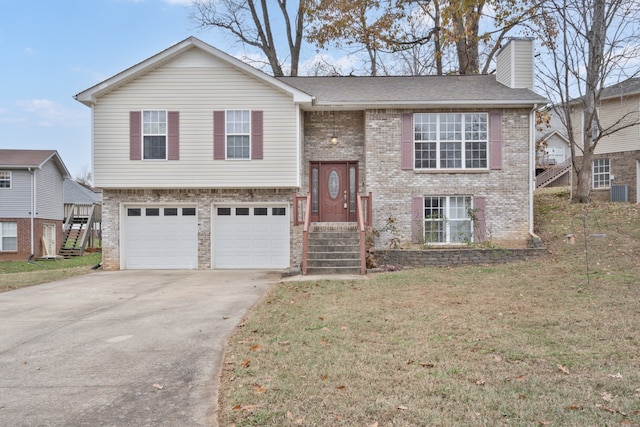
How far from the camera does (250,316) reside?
24.0ft

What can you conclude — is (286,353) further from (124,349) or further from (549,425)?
(549,425)

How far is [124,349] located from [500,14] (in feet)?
66.3

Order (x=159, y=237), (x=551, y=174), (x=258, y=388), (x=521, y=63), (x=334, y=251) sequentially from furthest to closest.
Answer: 1. (x=551, y=174)
2. (x=521, y=63)
3. (x=159, y=237)
4. (x=334, y=251)
5. (x=258, y=388)

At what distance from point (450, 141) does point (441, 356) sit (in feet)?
35.1

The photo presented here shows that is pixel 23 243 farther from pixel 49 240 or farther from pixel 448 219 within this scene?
pixel 448 219

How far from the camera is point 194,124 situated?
14.1 m

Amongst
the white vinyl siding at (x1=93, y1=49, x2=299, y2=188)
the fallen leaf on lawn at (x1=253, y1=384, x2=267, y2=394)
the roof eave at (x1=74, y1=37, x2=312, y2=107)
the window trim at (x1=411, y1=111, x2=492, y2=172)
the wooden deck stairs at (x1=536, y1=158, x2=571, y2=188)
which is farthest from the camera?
the wooden deck stairs at (x1=536, y1=158, x2=571, y2=188)

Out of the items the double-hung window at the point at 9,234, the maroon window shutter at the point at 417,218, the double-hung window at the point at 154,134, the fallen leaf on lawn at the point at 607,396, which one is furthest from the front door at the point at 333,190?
the double-hung window at the point at 9,234

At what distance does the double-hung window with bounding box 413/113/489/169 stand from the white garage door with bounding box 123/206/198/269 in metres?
7.46

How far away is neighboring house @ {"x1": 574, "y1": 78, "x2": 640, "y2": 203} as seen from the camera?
21.2 m

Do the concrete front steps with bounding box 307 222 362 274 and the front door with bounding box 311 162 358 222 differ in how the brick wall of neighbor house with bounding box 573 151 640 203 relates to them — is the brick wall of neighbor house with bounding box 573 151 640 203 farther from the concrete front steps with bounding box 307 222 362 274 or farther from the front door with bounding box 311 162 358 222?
the concrete front steps with bounding box 307 222 362 274

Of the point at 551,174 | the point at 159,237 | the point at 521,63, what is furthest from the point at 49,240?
the point at 551,174

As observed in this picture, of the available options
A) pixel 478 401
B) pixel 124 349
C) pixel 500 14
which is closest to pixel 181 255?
pixel 124 349

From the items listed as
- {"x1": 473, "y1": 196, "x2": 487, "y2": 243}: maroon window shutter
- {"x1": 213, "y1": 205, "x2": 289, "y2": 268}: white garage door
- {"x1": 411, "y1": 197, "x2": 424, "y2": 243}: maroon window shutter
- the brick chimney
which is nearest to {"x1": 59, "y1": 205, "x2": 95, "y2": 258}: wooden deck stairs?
{"x1": 213, "y1": 205, "x2": 289, "y2": 268}: white garage door
